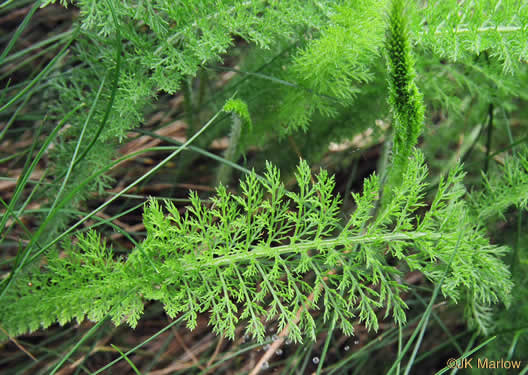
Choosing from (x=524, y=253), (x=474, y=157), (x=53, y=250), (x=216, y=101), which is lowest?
(x=524, y=253)

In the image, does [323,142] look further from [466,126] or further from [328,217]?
→ [466,126]

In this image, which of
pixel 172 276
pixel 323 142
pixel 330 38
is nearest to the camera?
pixel 172 276

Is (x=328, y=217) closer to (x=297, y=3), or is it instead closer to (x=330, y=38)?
(x=330, y=38)

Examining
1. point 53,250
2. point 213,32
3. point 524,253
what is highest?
point 213,32

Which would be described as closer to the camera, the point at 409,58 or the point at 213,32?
the point at 409,58

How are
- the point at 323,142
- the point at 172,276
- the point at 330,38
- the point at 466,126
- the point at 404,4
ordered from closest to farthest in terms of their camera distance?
the point at 404,4
the point at 172,276
the point at 330,38
the point at 323,142
the point at 466,126

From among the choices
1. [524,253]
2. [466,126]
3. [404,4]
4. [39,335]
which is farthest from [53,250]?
[466,126]

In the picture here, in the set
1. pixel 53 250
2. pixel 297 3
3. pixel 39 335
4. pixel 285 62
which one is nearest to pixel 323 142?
pixel 285 62

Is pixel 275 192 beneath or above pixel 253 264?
above

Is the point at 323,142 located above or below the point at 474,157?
above
